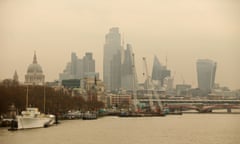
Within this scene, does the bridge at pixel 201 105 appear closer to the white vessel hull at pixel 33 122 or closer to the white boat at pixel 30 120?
the white vessel hull at pixel 33 122

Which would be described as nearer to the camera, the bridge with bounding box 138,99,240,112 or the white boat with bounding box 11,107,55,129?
the white boat with bounding box 11,107,55,129

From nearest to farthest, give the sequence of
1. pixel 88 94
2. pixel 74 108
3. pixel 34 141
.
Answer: pixel 34 141
pixel 74 108
pixel 88 94

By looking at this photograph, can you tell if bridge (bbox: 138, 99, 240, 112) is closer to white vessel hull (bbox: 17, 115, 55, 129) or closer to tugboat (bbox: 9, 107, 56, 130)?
white vessel hull (bbox: 17, 115, 55, 129)

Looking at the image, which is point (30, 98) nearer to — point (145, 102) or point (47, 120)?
point (47, 120)

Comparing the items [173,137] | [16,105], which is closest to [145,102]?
[16,105]

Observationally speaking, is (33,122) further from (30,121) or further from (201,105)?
(201,105)

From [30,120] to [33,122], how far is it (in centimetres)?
40

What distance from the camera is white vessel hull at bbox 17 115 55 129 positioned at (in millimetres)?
27047

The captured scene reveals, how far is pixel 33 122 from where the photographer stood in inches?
1119

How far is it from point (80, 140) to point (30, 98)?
1810cm

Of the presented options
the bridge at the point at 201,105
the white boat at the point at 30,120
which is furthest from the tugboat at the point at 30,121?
the bridge at the point at 201,105

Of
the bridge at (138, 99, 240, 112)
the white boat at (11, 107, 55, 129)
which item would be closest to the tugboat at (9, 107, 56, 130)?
the white boat at (11, 107, 55, 129)

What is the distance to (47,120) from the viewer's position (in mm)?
30172

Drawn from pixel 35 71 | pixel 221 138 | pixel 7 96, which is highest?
pixel 35 71
